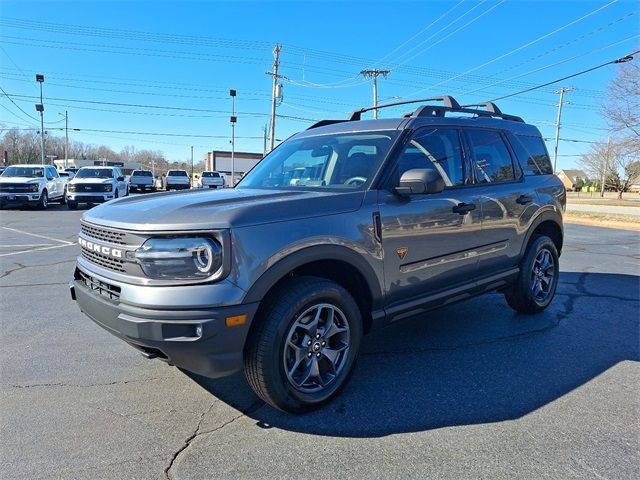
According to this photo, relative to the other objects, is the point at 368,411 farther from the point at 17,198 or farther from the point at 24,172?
the point at 24,172

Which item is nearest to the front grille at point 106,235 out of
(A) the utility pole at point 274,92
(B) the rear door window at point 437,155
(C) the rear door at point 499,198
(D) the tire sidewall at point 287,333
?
(D) the tire sidewall at point 287,333

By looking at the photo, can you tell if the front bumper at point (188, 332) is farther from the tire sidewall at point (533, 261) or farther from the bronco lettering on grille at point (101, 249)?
the tire sidewall at point (533, 261)

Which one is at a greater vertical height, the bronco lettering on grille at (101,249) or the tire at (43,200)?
the bronco lettering on grille at (101,249)

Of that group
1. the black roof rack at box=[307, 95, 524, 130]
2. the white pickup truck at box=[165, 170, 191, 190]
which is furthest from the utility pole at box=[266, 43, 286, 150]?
the black roof rack at box=[307, 95, 524, 130]

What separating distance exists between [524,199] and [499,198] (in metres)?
0.53

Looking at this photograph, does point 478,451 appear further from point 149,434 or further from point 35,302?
point 35,302

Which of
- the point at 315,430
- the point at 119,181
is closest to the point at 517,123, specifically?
the point at 315,430

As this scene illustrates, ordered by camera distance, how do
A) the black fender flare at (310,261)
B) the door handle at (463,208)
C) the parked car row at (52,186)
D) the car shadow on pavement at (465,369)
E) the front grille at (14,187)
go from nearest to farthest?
the black fender flare at (310,261) < the car shadow on pavement at (465,369) < the door handle at (463,208) < the front grille at (14,187) < the parked car row at (52,186)

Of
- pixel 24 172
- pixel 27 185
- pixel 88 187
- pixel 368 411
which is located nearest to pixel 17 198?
pixel 27 185

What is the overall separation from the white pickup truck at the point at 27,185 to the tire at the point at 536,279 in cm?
2000

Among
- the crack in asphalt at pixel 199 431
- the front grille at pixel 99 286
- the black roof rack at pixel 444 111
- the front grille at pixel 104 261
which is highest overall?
the black roof rack at pixel 444 111

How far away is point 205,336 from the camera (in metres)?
2.48

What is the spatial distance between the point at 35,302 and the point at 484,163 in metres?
5.40

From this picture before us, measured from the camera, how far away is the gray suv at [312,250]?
2539mm
